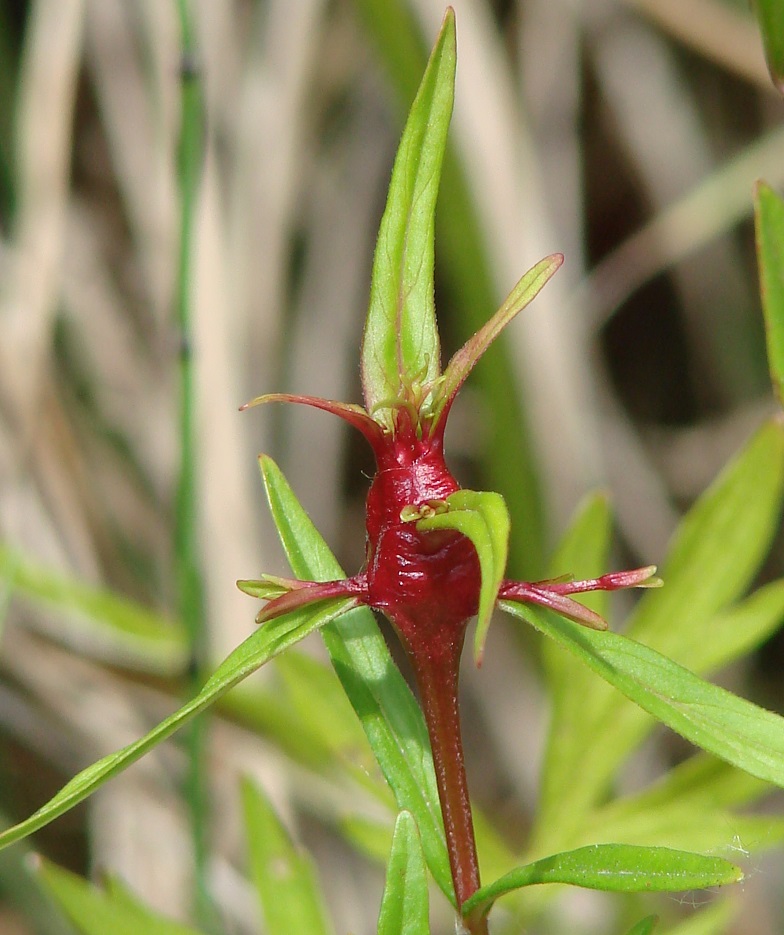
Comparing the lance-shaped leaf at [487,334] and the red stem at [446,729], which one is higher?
the lance-shaped leaf at [487,334]

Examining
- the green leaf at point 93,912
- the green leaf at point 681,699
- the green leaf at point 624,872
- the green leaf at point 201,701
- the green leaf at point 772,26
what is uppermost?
the green leaf at point 772,26

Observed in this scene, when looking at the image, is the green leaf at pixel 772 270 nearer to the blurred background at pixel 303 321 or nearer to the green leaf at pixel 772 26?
the green leaf at pixel 772 26

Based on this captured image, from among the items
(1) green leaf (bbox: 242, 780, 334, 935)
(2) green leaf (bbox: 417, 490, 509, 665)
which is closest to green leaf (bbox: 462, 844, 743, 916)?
(2) green leaf (bbox: 417, 490, 509, 665)

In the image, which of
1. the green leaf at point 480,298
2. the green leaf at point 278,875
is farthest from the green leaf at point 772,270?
the green leaf at point 480,298

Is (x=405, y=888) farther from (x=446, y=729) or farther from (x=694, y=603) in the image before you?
(x=694, y=603)

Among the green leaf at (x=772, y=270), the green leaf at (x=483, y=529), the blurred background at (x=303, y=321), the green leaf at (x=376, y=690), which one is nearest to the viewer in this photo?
the green leaf at (x=483, y=529)

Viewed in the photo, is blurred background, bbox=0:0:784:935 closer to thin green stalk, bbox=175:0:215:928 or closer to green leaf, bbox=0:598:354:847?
thin green stalk, bbox=175:0:215:928

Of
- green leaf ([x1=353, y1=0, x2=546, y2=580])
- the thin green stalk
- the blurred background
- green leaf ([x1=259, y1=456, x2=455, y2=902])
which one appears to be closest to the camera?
green leaf ([x1=259, y1=456, x2=455, y2=902])
